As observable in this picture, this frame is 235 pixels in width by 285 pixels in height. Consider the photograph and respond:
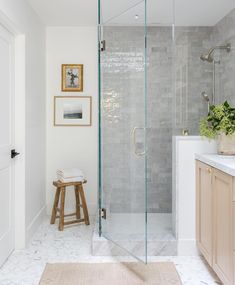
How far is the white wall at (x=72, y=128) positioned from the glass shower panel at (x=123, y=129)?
3.80ft

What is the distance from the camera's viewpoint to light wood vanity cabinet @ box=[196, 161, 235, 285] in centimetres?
200

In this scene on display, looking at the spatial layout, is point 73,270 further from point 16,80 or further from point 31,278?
point 16,80

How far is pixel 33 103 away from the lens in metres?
3.46

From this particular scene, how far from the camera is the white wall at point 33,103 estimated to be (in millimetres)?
3018

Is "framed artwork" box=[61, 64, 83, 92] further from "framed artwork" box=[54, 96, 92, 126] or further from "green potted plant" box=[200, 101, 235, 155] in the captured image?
"green potted plant" box=[200, 101, 235, 155]

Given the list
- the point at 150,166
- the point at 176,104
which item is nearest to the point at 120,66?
the point at 176,104

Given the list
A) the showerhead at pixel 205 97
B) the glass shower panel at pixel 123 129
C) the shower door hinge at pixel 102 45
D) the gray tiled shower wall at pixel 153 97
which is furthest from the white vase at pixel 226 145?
the shower door hinge at pixel 102 45

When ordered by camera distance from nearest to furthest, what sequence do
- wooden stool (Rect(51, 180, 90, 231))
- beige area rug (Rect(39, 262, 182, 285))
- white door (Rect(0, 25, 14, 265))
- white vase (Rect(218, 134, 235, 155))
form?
1. beige area rug (Rect(39, 262, 182, 285))
2. white vase (Rect(218, 134, 235, 155))
3. white door (Rect(0, 25, 14, 265))
4. wooden stool (Rect(51, 180, 90, 231))

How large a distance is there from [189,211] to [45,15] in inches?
106

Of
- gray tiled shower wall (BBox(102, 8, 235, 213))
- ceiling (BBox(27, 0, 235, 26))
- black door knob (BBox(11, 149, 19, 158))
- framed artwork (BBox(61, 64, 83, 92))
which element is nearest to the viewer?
gray tiled shower wall (BBox(102, 8, 235, 213))

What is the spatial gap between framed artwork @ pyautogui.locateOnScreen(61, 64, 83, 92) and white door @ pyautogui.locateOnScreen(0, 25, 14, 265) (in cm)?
116

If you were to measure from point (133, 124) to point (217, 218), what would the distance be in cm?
108

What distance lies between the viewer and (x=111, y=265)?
2.71 meters

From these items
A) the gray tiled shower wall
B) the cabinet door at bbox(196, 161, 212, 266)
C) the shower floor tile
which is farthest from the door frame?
the cabinet door at bbox(196, 161, 212, 266)
